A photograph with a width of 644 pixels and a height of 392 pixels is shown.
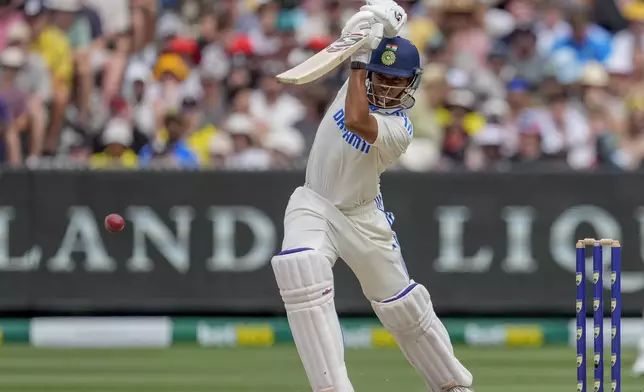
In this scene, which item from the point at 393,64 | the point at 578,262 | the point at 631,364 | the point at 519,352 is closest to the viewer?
the point at 578,262

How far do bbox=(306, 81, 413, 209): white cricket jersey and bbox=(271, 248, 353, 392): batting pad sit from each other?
364 mm

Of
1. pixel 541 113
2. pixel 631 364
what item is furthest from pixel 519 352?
pixel 541 113

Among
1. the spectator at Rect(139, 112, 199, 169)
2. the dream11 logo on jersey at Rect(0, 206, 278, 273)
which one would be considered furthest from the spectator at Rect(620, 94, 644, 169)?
the spectator at Rect(139, 112, 199, 169)

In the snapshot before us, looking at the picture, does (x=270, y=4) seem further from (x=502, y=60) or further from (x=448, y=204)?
(x=448, y=204)

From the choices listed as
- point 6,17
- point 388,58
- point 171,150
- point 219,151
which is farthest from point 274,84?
point 388,58

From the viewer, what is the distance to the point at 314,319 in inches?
249

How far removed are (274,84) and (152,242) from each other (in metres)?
1.92

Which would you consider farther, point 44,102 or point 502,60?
point 502,60

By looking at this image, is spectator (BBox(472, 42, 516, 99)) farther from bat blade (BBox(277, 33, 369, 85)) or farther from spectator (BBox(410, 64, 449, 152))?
bat blade (BBox(277, 33, 369, 85))

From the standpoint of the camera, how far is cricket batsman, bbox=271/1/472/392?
6297 millimetres

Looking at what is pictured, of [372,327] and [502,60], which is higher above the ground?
[502,60]

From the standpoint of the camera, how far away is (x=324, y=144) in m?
6.55

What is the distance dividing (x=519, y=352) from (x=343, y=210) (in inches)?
156

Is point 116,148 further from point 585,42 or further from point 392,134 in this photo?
point 392,134
